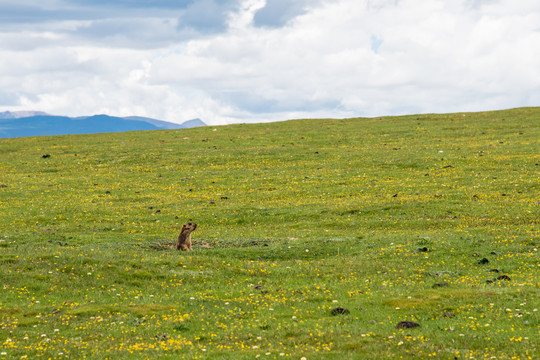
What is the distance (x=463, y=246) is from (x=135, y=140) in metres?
67.4

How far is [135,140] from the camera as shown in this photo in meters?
83.2

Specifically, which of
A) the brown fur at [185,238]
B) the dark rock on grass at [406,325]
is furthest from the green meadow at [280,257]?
the brown fur at [185,238]

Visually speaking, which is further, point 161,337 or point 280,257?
point 280,257

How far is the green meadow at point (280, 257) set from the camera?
1402 cm

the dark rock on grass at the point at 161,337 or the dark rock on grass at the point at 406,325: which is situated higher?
the dark rock on grass at the point at 406,325

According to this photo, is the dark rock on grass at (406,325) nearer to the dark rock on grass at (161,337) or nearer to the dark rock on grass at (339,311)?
the dark rock on grass at (339,311)

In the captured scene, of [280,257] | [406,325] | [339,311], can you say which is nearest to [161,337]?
[339,311]

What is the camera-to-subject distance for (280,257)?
24.9 metres

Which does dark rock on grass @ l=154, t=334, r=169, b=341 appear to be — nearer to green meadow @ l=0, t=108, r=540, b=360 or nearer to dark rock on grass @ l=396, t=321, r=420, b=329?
green meadow @ l=0, t=108, r=540, b=360

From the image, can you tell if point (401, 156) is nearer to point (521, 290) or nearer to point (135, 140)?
point (521, 290)

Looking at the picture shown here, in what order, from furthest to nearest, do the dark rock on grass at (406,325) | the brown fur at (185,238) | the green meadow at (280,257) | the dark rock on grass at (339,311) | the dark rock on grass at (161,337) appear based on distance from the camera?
the brown fur at (185,238) < the dark rock on grass at (339,311) < the dark rock on grass at (406,325) < the dark rock on grass at (161,337) < the green meadow at (280,257)

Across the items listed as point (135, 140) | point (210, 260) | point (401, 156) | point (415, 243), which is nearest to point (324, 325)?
point (210, 260)

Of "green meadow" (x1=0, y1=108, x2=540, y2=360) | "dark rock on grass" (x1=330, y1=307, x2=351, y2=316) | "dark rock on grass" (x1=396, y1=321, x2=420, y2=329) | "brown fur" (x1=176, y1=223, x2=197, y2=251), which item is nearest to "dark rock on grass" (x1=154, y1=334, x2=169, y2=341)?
"green meadow" (x1=0, y1=108, x2=540, y2=360)

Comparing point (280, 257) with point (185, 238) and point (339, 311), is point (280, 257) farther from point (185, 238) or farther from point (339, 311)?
point (339, 311)
